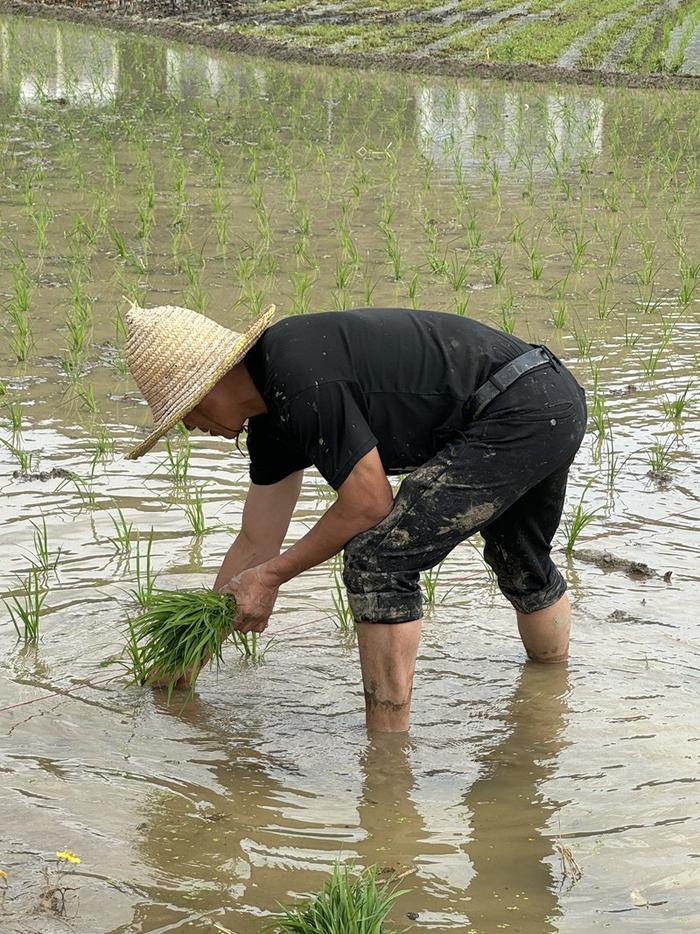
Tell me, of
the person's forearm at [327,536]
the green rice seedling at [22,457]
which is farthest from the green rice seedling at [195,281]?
the person's forearm at [327,536]

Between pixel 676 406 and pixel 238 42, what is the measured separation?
1157cm

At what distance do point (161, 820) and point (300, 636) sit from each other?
3.10 feet

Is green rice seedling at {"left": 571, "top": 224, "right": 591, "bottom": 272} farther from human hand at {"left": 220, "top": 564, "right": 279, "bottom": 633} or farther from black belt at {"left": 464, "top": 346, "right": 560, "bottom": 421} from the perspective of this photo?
human hand at {"left": 220, "top": 564, "right": 279, "bottom": 633}

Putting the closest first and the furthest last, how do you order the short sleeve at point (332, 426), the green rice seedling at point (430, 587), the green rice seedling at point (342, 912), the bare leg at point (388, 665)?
the green rice seedling at point (342, 912), the short sleeve at point (332, 426), the bare leg at point (388, 665), the green rice seedling at point (430, 587)

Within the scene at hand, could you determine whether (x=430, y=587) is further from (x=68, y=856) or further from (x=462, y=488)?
(x=68, y=856)

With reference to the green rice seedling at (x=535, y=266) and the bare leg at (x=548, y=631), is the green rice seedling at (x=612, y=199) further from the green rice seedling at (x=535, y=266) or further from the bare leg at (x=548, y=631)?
the bare leg at (x=548, y=631)

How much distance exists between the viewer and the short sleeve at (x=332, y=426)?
8.07 feet

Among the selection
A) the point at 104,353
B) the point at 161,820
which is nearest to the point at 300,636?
the point at 161,820

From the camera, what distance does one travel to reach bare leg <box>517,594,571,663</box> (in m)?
3.06

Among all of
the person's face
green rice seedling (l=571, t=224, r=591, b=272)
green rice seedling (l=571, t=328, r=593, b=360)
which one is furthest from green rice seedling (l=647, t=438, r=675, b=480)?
green rice seedling (l=571, t=224, r=591, b=272)

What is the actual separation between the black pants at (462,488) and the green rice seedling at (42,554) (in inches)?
45.6

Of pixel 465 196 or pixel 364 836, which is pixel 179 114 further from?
pixel 364 836

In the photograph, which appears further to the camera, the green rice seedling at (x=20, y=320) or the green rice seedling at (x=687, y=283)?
the green rice seedling at (x=687, y=283)

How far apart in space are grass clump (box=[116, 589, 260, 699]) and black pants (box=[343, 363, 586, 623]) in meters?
0.34
